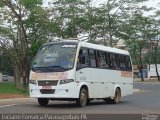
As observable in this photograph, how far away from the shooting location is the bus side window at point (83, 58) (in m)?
21.4

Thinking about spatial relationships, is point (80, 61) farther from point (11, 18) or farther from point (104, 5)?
point (104, 5)

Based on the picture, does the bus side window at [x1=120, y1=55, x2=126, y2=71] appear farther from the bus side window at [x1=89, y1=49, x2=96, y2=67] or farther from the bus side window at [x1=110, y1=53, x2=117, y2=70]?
the bus side window at [x1=89, y1=49, x2=96, y2=67]

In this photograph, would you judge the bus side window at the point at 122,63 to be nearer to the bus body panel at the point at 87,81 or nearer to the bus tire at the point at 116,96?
the bus body panel at the point at 87,81

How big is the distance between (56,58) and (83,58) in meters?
1.39

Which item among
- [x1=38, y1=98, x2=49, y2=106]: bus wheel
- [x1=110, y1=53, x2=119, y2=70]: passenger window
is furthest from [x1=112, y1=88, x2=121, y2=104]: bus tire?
[x1=38, y1=98, x2=49, y2=106]: bus wheel

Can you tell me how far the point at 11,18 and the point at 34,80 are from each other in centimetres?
2188

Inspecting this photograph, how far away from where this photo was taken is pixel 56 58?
2105 cm

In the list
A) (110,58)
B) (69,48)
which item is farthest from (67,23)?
(69,48)

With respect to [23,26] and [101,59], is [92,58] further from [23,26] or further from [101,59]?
[23,26]

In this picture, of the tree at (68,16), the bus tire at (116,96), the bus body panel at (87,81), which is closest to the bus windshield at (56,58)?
the bus body panel at (87,81)

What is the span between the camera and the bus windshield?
20.8 meters

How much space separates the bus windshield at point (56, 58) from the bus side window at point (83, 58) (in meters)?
0.43

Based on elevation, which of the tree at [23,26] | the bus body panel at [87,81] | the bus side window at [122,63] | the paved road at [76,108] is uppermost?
A: the tree at [23,26]

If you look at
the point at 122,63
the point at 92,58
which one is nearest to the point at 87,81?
the point at 92,58
